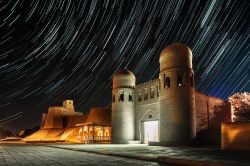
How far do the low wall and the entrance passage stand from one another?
46.0 feet

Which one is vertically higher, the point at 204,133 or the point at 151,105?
the point at 151,105

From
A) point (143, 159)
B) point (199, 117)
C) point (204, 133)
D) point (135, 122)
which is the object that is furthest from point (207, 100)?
point (143, 159)

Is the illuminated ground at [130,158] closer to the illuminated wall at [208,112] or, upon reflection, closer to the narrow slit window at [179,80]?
the narrow slit window at [179,80]

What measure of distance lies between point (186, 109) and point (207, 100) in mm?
8364

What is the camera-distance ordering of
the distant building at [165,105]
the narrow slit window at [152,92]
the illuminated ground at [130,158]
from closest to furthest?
1. the illuminated ground at [130,158]
2. the distant building at [165,105]
3. the narrow slit window at [152,92]

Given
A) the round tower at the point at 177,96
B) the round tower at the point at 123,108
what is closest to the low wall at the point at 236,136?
the round tower at the point at 177,96

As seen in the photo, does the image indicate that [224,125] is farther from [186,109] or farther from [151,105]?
[151,105]

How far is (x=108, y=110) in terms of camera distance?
2466 inches

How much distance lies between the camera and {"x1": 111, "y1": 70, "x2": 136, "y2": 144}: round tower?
42.4 m

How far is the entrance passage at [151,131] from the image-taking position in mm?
40031

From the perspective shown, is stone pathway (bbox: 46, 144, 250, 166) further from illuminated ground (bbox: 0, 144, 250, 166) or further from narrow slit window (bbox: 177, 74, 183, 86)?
narrow slit window (bbox: 177, 74, 183, 86)

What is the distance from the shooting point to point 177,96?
33.2 m

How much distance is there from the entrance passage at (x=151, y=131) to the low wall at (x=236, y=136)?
14.0 metres

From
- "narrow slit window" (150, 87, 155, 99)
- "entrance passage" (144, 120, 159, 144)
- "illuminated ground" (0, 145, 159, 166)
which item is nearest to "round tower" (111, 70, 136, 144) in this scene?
"entrance passage" (144, 120, 159, 144)
